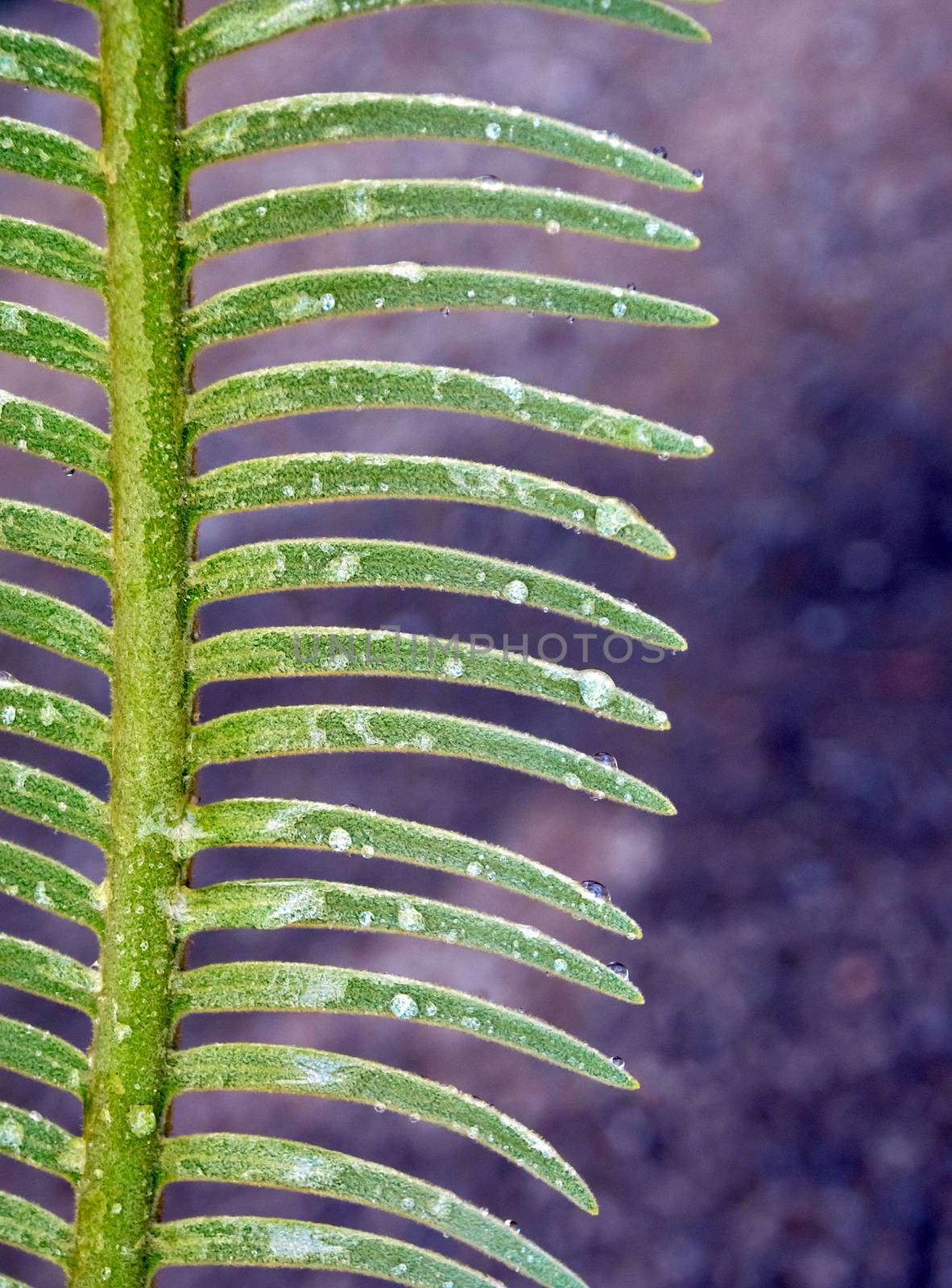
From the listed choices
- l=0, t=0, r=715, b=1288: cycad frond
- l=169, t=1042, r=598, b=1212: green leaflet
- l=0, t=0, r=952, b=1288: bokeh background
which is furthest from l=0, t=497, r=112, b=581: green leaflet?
l=0, t=0, r=952, b=1288: bokeh background

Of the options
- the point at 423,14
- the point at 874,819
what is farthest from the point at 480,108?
the point at 423,14

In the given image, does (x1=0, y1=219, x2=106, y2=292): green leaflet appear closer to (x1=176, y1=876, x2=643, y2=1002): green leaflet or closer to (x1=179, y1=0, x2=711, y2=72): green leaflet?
(x1=179, y1=0, x2=711, y2=72): green leaflet

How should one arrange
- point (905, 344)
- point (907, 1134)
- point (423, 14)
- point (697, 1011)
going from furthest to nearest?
1. point (423, 14)
2. point (905, 344)
3. point (697, 1011)
4. point (907, 1134)

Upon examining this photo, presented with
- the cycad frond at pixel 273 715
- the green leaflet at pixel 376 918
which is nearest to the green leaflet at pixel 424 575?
the cycad frond at pixel 273 715

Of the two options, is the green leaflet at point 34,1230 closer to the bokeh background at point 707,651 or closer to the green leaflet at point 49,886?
the green leaflet at point 49,886

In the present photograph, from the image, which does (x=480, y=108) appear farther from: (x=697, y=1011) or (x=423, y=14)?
(x=423, y=14)

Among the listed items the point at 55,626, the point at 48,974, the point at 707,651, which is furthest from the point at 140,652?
the point at 707,651
